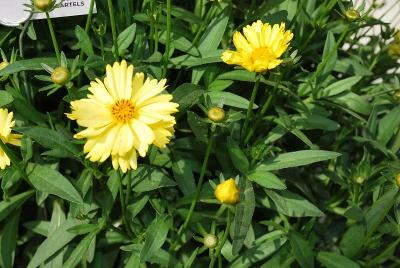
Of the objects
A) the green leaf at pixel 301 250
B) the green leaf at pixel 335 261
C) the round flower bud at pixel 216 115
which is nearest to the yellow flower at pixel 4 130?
the round flower bud at pixel 216 115

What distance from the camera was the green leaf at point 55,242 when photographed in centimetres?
116

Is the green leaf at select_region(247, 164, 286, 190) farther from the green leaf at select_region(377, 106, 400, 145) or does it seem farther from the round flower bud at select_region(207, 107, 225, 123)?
the green leaf at select_region(377, 106, 400, 145)

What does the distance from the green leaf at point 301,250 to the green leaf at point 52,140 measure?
528 millimetres

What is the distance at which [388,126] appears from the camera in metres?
1.42

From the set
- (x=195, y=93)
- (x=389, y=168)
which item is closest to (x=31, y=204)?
(x=195, y=93)

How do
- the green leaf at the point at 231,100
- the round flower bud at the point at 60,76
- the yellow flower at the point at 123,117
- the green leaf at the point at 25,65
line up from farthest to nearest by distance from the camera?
1. the green leaf at the point at 231,100
2. the green leaf at the point at 25,65
3. the round flower bud at the point at 60,76
4. the yellow flower at the point at 123,117

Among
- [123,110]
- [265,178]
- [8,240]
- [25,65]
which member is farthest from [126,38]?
[8,240]

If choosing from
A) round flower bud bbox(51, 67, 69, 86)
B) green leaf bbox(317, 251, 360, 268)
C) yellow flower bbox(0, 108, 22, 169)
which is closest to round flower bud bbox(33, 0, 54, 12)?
round flower bud bbox(51, 67, 69, 86)

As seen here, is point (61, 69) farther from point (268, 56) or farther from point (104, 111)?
point (268, 56)

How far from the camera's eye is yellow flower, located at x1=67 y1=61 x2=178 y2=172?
34.2 inches

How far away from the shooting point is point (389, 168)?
1271 mm

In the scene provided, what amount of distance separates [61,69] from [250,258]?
2.00 feet

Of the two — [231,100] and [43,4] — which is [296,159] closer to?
[231,100]

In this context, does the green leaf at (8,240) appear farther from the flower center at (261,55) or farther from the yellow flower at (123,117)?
the flower center at (261,55)
